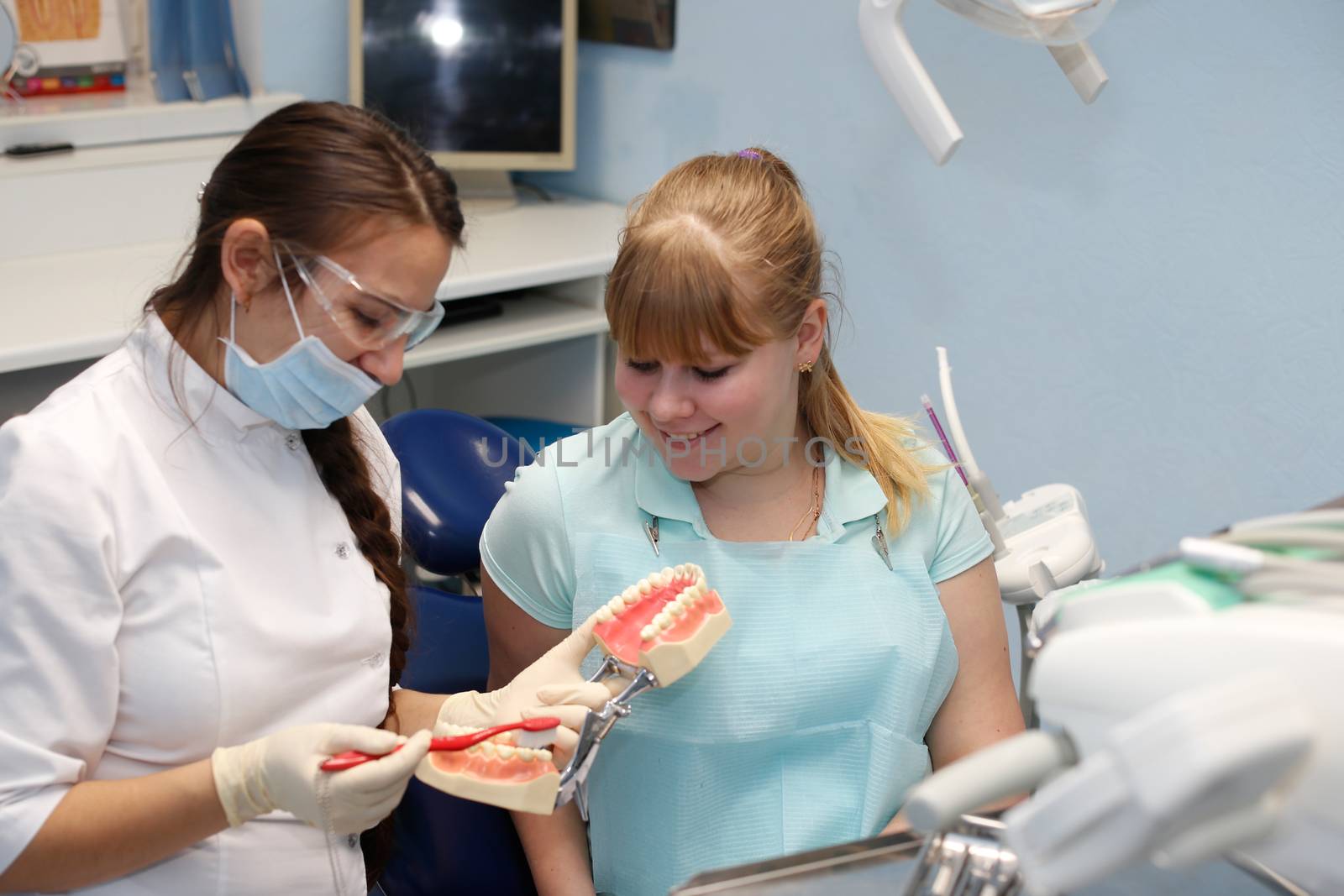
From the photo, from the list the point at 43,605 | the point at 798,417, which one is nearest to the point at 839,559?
the point at 798,417

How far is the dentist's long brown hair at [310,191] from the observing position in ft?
3.67

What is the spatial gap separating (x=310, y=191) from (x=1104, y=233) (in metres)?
1.41

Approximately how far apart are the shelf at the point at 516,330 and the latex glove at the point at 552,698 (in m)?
1.27

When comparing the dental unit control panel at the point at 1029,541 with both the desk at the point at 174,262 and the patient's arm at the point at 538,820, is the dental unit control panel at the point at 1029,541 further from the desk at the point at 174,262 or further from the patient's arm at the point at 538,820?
the desk at the point at 174,262

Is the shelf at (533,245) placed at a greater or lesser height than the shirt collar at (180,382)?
lesser

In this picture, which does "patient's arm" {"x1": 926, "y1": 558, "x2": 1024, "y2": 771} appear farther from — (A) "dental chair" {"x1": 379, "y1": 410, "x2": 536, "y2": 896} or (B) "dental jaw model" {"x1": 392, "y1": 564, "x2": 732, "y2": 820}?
(A) "dental chair" {"x1": 379, "y1": 410, "x2": 536, "y2": 896}

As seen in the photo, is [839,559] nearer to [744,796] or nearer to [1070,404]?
[744,796]

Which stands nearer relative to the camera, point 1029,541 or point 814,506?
point 814,506

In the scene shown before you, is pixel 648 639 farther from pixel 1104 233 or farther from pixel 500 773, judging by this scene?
pixel 1104 233

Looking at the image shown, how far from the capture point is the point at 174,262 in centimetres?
222

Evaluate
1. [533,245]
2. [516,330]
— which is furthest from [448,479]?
[533,245]

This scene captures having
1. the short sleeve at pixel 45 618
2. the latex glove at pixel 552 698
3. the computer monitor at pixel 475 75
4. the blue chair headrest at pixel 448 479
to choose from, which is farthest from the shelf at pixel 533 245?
the short sleeve at pixel 45 618

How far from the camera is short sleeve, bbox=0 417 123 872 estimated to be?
1000mm

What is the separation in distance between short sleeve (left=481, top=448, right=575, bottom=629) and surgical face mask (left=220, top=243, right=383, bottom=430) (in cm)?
23
